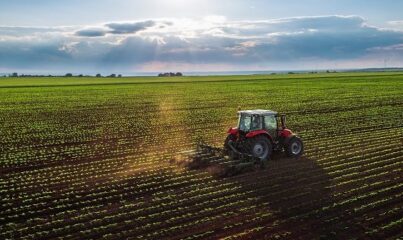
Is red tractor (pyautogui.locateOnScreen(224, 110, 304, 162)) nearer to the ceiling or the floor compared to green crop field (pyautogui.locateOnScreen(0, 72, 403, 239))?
nearer to the ceiling

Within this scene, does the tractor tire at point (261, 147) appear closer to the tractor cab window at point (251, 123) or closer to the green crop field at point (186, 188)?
the tractor cab window at point (251, 123)

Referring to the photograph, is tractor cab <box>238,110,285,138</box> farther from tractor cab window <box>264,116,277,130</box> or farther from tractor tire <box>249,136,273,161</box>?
tractor tire <box>249,136,273,161</box>

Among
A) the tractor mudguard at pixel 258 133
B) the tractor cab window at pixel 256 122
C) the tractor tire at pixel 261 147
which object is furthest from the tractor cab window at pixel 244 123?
the tractor tire at pixel 261 147

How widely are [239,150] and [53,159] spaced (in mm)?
7433

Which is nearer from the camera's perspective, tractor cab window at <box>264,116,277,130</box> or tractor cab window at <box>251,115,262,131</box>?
tractor cab window at <box>251,115,262,131</box>

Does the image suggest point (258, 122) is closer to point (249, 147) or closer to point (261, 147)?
point (261, 147)

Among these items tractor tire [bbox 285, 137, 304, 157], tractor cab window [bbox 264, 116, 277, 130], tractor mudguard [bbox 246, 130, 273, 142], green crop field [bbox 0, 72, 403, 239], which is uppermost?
tractor cab window [bbox 264, 116, 277, 130]

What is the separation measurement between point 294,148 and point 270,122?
1.42 metres

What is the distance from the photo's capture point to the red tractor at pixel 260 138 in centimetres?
1666

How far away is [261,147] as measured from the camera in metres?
16.8

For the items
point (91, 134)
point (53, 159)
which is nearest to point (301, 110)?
point (91, 134)

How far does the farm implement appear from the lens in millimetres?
16125

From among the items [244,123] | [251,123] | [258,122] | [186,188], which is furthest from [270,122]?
[186,188]

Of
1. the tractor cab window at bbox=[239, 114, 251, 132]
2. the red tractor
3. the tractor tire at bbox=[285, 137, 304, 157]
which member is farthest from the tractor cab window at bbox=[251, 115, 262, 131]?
the tractor tire at bbox=[285, 137, 304, 157]
